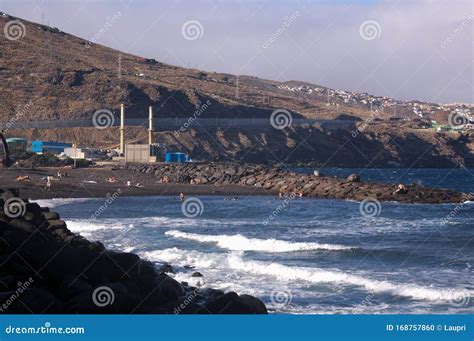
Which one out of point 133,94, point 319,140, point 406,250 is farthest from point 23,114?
point 406,250

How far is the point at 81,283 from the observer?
13.8 m

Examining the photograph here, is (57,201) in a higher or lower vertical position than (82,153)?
lower

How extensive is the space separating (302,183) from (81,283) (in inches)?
1718

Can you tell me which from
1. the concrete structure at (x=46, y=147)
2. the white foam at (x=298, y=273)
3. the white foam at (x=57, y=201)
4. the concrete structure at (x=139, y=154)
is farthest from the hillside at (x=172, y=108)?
the white foam at (x=298, y=273)

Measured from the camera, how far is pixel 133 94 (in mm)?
112062

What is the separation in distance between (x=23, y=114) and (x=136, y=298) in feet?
295

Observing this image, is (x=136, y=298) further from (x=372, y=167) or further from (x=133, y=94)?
(x=372, y=167)

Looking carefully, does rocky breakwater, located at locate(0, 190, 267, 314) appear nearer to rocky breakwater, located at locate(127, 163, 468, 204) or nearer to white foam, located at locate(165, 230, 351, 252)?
white foam, located at locate(165, 230, 351, 252)

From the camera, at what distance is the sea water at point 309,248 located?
17312mm

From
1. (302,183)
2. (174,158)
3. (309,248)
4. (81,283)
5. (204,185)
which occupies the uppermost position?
(174,158)

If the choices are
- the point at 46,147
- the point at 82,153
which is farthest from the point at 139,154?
the point at 46,147

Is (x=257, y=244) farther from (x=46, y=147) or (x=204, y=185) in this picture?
(x=46, y=147)

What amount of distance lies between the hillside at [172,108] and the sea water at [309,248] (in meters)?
56.7

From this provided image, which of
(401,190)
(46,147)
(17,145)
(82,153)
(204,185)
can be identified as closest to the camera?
(401,190)
